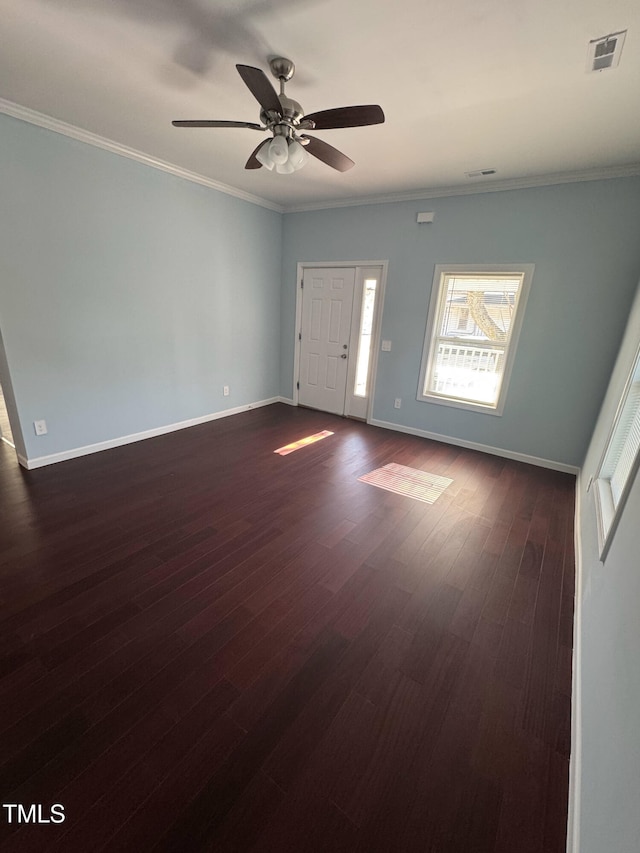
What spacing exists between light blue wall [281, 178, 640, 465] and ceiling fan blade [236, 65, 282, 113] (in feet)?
8.72

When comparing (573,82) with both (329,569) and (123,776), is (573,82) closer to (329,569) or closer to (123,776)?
(329,569)

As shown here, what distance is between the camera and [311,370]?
17.4 ft

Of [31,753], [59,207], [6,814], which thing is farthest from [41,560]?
[59,207]

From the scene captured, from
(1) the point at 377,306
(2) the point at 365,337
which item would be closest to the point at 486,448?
(2) the point at 365,337

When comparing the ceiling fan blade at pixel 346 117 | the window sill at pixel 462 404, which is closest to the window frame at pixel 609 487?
the window sill at pixel 462 404

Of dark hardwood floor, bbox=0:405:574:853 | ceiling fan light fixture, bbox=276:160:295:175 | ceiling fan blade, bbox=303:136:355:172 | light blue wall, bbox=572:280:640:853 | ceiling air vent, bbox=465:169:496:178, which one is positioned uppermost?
ceiling air vent, bbox=465:169:496:178

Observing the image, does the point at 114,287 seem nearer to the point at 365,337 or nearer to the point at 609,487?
the point at 365,337

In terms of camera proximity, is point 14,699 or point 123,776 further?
point 14,699

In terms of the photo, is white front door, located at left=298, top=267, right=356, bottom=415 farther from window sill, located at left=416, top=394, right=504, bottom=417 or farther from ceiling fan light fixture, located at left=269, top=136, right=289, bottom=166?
ceiling fan light fixture, located at left=269, top=136, right=289, bottom=166

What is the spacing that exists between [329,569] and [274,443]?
2111 mm

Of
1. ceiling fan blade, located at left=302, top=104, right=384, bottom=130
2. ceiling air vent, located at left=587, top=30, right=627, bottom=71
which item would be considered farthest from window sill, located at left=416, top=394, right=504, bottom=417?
ceiling fan blade, located at left=302, top=104, right=384, bottom=130

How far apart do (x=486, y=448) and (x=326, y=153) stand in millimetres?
3355

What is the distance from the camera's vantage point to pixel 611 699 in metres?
1.07

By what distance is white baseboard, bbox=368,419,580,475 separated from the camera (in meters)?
3.69
